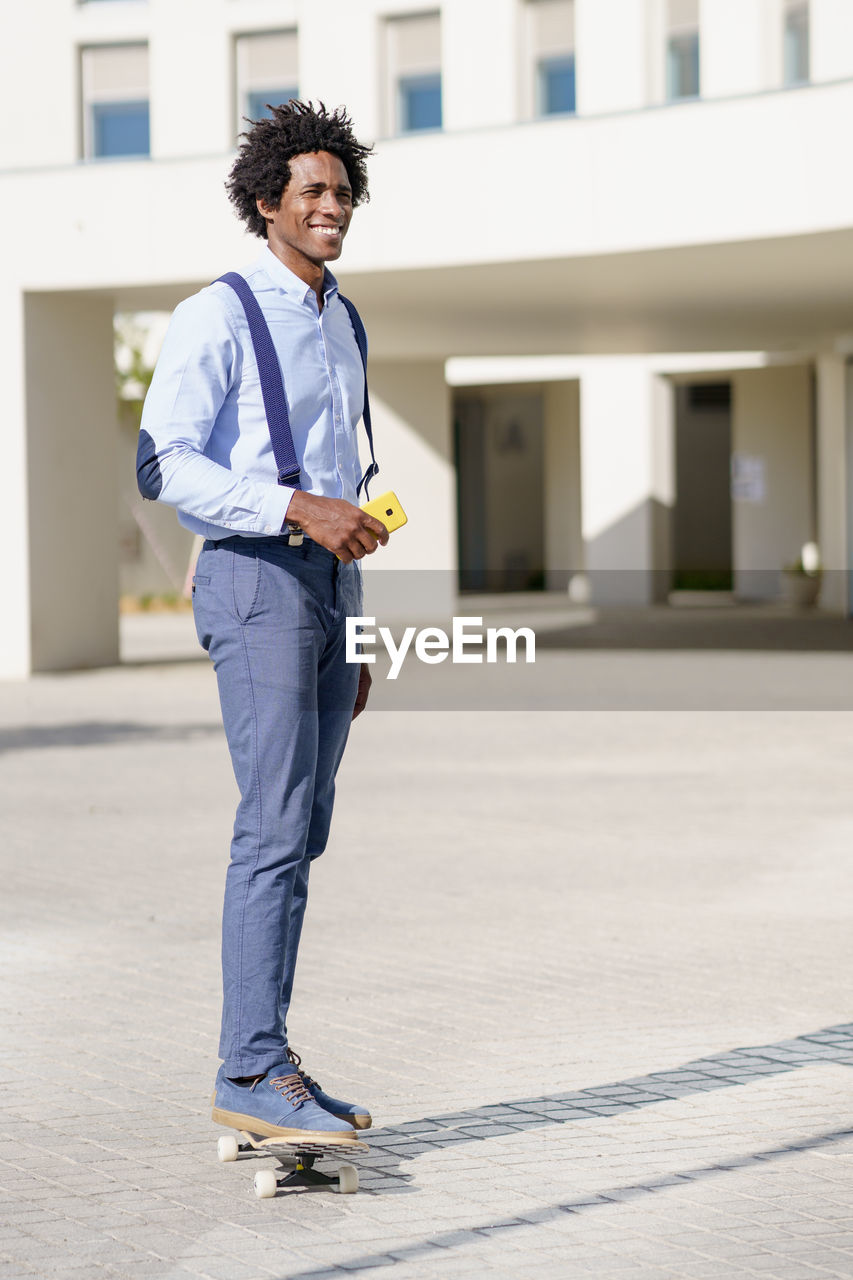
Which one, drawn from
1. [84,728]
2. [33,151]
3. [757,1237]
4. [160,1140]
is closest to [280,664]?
[160,1140]

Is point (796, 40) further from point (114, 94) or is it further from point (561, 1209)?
point (561, 1209)

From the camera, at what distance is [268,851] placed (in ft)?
13.4

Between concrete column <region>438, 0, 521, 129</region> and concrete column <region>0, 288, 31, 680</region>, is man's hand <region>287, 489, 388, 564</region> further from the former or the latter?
concrete column <region>438, 0, 521, 129</region>

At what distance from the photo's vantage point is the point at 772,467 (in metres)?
34.5

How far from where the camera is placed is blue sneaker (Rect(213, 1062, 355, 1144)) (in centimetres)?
400

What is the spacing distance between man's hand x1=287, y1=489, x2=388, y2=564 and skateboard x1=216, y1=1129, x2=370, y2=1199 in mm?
1188

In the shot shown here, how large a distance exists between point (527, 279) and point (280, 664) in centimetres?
1550

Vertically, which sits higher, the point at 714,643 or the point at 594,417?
the point at 594,417

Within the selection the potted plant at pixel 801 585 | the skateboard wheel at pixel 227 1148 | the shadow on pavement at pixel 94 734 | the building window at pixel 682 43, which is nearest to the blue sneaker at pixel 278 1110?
the skateboard wheel at pixel 227 1148

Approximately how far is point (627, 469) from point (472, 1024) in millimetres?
28819

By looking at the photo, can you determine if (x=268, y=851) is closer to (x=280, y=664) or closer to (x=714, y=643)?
(x=280, y=664)

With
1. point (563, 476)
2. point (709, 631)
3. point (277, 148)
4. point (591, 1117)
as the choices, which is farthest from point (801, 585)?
point (277, 148)

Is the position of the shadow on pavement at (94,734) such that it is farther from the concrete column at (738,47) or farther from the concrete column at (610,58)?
the concrete column at (738,47)

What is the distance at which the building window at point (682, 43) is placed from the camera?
19484 millimetres
